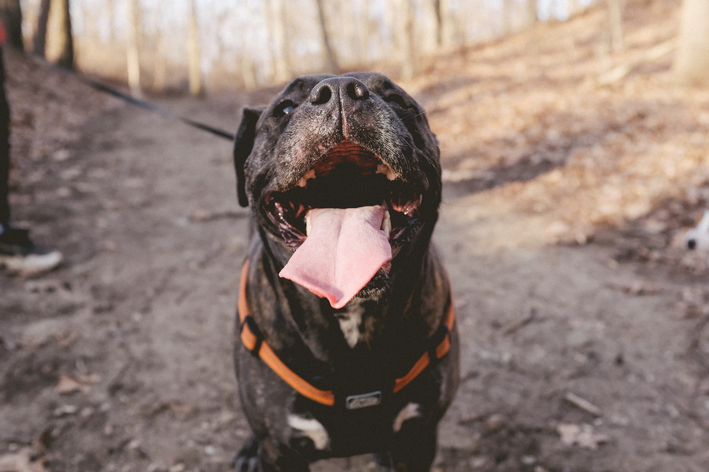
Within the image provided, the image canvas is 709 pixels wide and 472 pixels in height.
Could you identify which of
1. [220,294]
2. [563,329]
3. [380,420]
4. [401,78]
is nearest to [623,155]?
[563,329]

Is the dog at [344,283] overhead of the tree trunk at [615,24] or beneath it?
beneath

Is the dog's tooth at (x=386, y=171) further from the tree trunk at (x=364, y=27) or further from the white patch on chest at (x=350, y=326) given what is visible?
the tree trunk at (x=364, y=27)

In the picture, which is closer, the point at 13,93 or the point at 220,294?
the point at 220,294

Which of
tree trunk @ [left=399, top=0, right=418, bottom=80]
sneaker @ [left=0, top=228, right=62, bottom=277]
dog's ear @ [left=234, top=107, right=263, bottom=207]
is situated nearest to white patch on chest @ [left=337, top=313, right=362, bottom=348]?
dog's ear @ [left=234, top=107, right=263, bottom=207]

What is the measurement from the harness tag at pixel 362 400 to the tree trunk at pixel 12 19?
596 inches

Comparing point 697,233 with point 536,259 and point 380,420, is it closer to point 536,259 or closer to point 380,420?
point 536,259

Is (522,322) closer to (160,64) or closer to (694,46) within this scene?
(694,46)

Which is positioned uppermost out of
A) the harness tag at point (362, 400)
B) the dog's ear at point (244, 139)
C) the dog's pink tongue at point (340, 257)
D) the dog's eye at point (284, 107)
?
the dog's eye at point (284, 107)

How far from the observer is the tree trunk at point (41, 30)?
15.2 m

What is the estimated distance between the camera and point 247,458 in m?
2.66

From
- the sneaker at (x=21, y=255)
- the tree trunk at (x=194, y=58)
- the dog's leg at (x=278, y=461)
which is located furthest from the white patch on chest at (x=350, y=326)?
the tree trunk at (x=194, y=58)

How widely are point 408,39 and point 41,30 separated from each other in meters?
11.9

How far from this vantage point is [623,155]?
21.7 ft

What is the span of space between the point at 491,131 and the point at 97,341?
23.7 ft
